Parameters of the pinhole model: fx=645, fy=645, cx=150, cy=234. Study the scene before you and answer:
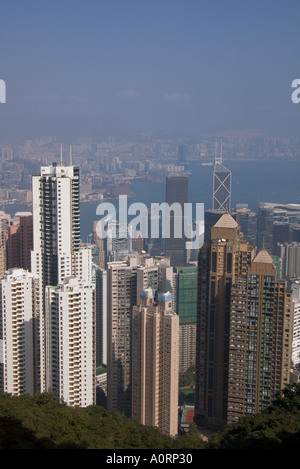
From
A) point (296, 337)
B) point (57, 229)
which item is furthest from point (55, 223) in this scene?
point (296, 337)

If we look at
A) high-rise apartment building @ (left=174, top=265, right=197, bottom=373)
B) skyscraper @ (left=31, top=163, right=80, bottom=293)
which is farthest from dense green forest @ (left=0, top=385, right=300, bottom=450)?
high-rise apartment building @ (left=174, top=265, right=197, bottom=373)

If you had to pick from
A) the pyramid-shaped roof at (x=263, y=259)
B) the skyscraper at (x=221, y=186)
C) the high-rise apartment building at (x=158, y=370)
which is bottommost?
the high-rise apartment building at (x=158, y=370)

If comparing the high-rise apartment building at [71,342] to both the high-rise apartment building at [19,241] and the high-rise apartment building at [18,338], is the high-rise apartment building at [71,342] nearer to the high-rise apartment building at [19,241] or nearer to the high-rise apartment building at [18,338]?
the high-rise apartment building at [18,338]

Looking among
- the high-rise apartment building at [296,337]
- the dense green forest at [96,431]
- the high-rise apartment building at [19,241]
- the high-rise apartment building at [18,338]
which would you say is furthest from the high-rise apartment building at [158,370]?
the high-rise apartment building at [19,241]

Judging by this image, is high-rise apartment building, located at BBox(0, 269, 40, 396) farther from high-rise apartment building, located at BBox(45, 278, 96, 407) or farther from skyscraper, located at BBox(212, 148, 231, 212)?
skyscraper, located at BBox(212, 148, 231, 212)

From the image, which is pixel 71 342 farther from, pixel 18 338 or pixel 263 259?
pixel 263 259

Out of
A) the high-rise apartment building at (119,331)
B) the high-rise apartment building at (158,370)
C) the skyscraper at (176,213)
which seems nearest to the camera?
the high-rise apartment building at (158,370)
